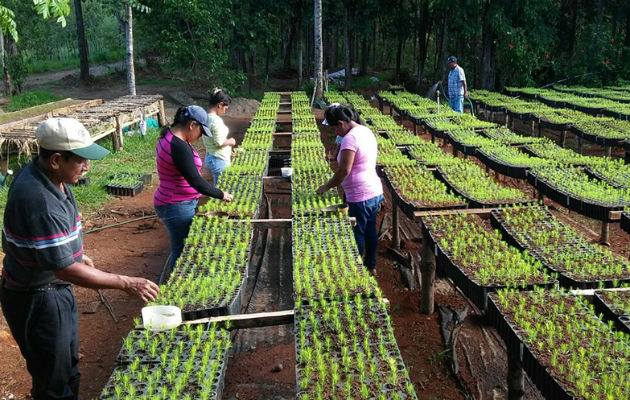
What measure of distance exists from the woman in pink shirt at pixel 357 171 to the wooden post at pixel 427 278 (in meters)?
0.64

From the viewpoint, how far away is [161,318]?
340cm

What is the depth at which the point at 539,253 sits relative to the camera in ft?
15.0

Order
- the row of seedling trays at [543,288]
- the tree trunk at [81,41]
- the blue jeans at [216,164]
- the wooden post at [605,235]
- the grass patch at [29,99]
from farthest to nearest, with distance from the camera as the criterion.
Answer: the tree trunk at [81,41], the grass patch at [29,99], the wooden post at [605,235], the blue jeans at [216,164], the row of seedling trays at [543,288]

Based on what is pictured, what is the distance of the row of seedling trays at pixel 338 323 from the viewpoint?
2895 millimetres

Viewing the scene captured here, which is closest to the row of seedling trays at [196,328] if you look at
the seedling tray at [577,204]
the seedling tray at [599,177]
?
the seedling tray at [577,204]

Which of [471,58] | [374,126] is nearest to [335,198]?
[374,126]

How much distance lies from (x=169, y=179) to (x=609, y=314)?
3.48 meters

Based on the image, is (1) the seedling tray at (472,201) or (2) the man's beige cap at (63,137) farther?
(1) the seedling tray at (472,201)

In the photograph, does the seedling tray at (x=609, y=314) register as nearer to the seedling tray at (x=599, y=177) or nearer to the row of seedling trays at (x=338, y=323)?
the row of seedling trays at (x=338, y=323)

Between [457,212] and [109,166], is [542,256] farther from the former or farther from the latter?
[109,166]

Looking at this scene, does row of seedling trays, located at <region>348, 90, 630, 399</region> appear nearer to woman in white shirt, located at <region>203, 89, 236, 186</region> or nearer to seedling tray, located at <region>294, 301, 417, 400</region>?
seedling tray, located at <region>294, 301, 417, 400</region>

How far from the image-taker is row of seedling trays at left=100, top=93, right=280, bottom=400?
2.90 m

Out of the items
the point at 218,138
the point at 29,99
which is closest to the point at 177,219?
the point at 218,138

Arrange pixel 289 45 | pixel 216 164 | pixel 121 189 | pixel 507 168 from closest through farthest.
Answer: pixel 216 164
pixel 507 168
pixel 121 189
pixel 289 45
